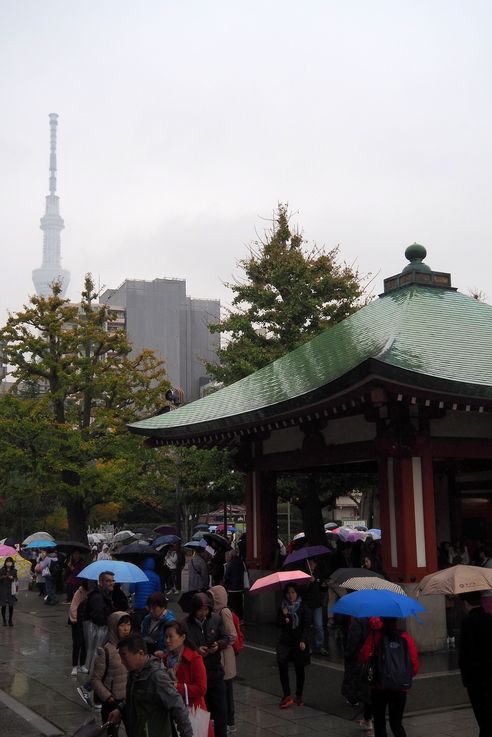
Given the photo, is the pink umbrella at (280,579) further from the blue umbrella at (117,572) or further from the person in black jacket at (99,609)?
the person in black jacket at (99,609)

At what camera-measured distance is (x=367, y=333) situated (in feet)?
58.4

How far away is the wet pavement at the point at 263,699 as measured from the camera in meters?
9.09

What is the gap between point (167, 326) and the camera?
79.9 meters

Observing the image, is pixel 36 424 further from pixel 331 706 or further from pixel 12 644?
pixel 331 706

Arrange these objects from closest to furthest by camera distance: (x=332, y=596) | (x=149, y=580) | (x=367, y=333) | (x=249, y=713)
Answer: (x=249, y=713) < (x=149, y=580) < (x=332, y=596) < (x=367, y=333)

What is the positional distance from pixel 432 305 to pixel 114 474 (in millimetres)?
13509

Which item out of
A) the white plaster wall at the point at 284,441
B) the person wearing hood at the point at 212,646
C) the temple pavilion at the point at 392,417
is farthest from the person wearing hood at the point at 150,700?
the white plaster wall at the point at 284,441

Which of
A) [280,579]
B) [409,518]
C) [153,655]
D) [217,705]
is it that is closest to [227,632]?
[217,705]

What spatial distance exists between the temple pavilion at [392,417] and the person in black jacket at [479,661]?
575cm

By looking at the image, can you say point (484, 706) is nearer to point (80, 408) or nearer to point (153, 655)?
point (153, 655)

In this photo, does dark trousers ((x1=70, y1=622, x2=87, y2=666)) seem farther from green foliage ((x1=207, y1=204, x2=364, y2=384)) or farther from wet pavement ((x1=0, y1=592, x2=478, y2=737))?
green foliage ((x1=207, y1=204, x2=364, y2=384))

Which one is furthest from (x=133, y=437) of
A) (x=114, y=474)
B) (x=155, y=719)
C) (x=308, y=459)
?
(x=155, y=719)

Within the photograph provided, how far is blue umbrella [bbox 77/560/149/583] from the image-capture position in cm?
1082

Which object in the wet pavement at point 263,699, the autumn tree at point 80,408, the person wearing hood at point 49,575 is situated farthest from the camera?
the autumn tree at point 80,408
